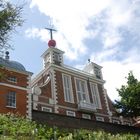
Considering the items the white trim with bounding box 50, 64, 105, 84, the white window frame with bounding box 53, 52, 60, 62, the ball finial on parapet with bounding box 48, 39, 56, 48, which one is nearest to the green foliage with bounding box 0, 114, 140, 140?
the white trim with bounding box 50, 64, 105, 84

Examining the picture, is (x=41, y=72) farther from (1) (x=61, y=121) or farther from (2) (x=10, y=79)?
(1) (x=61, y=121)

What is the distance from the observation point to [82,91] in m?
42.6

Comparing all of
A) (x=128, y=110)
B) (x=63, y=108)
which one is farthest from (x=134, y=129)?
(x=63, y=108)

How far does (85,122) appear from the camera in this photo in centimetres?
3092

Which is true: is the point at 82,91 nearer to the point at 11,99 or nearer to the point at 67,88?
the point at 67,88

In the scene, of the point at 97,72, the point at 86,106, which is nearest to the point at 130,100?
the point at 86,106

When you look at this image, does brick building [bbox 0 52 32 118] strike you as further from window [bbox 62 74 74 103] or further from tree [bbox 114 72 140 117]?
tree [bbox 114 72 140 117]

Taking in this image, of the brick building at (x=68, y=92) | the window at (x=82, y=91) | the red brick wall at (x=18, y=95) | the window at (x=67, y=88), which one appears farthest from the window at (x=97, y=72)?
the red brick wall at (x=18, y=95)

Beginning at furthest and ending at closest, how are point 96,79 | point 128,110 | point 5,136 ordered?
point 96,79, point 128,110, point 5,136

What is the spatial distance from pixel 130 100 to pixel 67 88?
8.34m

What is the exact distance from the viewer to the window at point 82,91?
41.7 meters

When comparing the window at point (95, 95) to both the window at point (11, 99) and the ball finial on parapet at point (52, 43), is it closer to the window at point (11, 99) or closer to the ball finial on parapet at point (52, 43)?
the ball finial on parapet at point (52, 43)

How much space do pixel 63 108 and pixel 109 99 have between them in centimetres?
1064

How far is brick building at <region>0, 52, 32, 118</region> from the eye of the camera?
96.6ft
